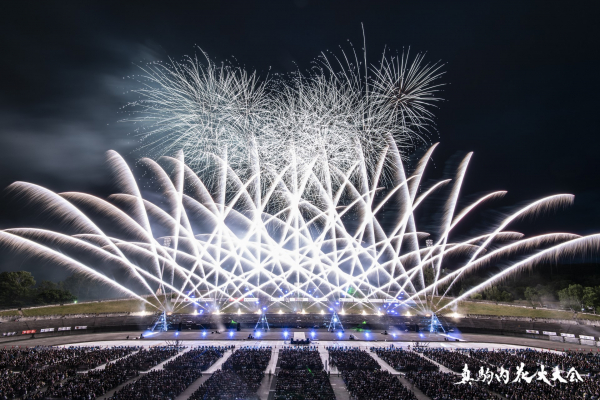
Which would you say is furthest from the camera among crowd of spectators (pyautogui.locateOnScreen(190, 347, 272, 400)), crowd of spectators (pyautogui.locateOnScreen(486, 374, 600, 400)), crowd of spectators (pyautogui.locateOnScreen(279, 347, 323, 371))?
crowd of spectators (pyautogui.locateOnScreen(279, 347, 323, 371))

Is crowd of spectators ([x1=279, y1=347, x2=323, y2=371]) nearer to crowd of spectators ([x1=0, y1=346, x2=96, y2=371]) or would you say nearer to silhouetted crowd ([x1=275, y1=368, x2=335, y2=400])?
silhouetted crowd ([x1=275, y1=368, x2=335, y2=400])

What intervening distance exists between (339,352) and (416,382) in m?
7.93

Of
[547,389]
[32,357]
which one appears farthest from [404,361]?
[32,357]

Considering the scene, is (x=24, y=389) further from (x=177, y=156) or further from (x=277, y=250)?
(x=277, y=250)

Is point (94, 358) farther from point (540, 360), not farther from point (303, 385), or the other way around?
point (540, 360)

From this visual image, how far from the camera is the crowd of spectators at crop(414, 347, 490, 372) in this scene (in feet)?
91.9

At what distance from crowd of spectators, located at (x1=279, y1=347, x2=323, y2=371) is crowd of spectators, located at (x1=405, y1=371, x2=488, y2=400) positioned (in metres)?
6.65

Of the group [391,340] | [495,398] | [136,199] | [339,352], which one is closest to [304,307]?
[391,340]

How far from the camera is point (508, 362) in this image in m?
29.1

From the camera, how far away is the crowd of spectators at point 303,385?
2156cm

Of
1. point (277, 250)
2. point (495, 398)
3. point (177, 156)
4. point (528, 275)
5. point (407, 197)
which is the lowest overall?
point (495, 398)

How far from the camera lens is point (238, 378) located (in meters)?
24.9

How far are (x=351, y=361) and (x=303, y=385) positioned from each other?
270 inches

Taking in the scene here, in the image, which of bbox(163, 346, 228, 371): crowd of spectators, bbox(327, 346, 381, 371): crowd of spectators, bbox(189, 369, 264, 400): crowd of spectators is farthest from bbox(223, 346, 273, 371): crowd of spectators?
bbox(327, 346, 381, 371): crowd of spectators
